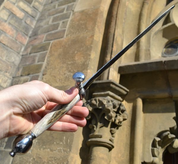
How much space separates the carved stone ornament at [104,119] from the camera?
1.66 metres

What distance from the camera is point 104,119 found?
1.73m

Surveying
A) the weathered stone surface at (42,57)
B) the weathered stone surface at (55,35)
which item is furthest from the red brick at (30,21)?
the weathered stone surface at (42,57)

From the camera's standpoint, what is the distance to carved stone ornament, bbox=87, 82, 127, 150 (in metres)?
1.66

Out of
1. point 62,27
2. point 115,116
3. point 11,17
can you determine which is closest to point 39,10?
point 11,17

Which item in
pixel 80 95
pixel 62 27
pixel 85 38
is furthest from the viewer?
pixel 62 27

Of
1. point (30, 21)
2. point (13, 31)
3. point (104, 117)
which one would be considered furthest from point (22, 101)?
point (30, 21)

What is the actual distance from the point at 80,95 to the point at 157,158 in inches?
42.5

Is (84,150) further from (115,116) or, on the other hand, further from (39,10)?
(39,10)

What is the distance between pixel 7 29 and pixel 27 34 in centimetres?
28

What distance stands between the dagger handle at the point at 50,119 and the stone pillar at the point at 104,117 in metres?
0.77

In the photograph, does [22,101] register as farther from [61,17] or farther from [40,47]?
[61,17]

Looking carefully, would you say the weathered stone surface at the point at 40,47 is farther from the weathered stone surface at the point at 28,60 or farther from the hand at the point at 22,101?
the hand at the point at 22,101

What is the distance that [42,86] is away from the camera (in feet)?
3.22

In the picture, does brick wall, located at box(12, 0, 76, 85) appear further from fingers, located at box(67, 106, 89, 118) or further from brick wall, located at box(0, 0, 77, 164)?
fingers, located at box(67, 106, 89, 118)
